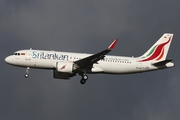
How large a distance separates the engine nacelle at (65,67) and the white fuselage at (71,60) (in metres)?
0.78

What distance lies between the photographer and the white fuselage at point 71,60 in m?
61.4

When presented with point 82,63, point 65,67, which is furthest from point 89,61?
point 65,67

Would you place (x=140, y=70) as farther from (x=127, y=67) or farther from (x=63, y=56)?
(x=63, y=56)

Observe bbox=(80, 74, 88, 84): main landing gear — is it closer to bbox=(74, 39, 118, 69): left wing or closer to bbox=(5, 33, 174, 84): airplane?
bbox=(5, 33, 174, 84): airplane

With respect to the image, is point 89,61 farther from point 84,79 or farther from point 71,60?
point 84,79

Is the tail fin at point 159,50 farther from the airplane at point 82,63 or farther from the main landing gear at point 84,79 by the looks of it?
the main landing gear at point 84,79

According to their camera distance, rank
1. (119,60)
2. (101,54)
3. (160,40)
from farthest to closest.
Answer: (160,40) < (119,60) < (101,54)

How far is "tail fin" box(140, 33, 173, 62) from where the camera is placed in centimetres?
6662

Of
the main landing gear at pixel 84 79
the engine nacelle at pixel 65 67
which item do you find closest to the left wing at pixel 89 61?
the engine nacelle at pixel 65 67

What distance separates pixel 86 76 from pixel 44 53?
6.28 metres

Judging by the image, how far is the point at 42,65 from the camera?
61.3 meters

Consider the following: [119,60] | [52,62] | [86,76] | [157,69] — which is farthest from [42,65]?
[157,69]

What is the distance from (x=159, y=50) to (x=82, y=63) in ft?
41.6

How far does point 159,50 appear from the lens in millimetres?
67875
